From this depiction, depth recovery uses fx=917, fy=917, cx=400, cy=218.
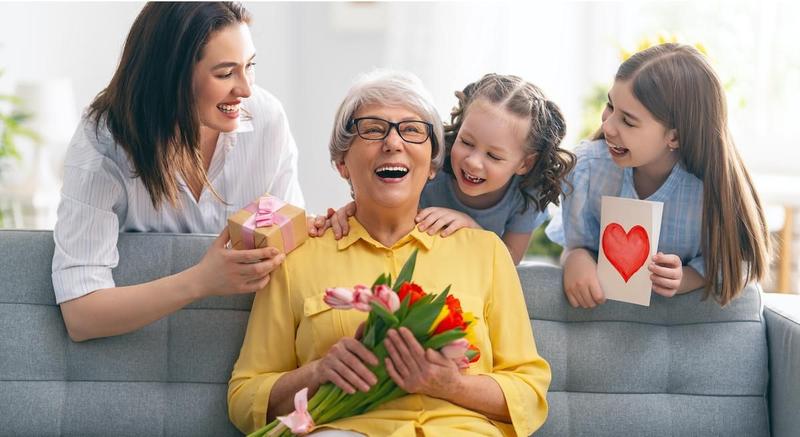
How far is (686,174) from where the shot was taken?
89.0 inches

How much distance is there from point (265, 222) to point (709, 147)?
1.07 m

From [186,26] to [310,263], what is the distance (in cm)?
61

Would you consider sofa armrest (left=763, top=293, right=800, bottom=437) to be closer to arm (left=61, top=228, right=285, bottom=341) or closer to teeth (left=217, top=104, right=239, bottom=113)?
arm (left=61, top=228, right=285, bottom=341)

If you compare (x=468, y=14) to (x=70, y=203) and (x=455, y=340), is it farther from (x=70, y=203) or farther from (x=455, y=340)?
(x=455, y=340)

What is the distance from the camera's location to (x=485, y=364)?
202 centimetres

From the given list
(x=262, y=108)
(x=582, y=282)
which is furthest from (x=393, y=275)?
(x=262, y=108)

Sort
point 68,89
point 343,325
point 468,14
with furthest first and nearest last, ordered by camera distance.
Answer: point 468,14, point 68,89, point 343,325

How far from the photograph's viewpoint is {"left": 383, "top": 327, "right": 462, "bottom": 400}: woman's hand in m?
1.75

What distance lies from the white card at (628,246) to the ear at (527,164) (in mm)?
194

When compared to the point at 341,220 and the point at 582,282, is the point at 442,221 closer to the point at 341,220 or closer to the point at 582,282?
the point at 341,220

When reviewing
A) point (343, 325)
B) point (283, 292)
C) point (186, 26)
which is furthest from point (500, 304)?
point (186, 26)

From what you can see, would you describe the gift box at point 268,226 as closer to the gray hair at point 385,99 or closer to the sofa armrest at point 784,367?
the gray hair at point 385,99

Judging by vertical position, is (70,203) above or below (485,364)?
above

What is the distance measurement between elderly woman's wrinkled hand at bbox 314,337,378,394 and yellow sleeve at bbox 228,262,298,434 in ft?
0.68
